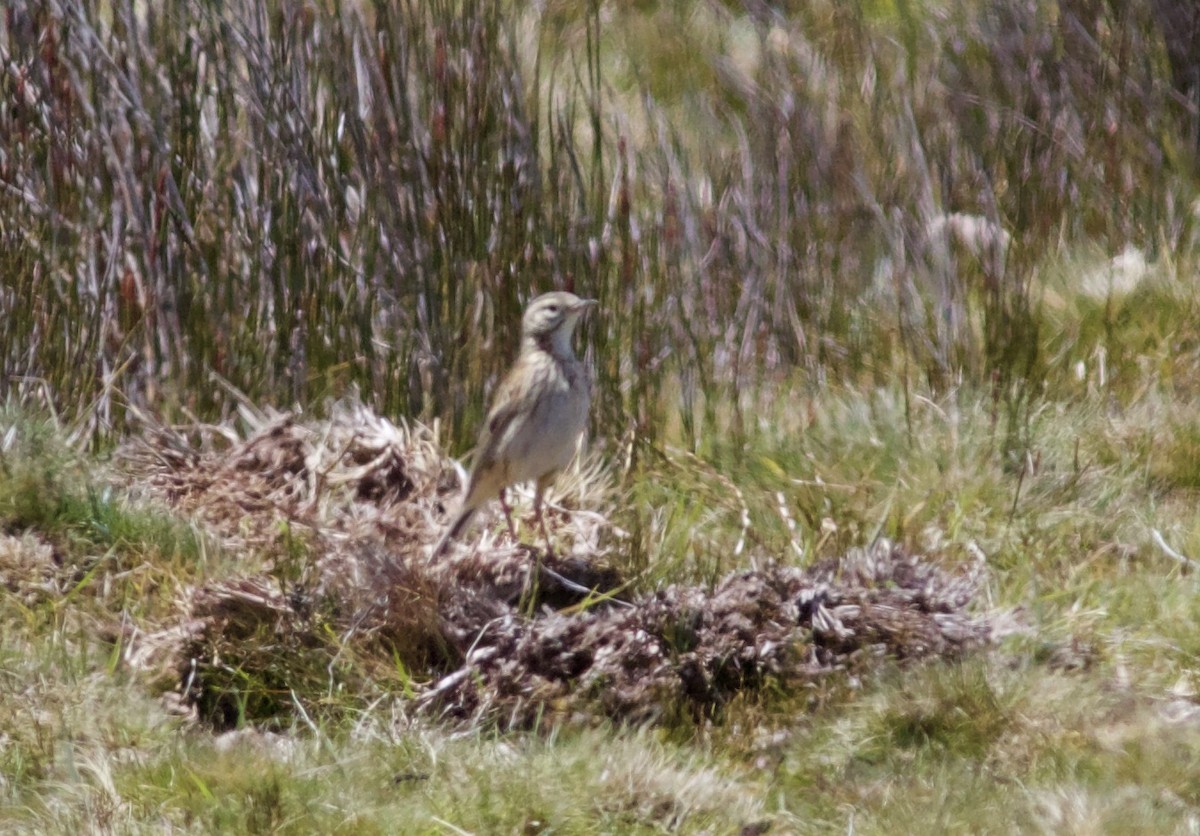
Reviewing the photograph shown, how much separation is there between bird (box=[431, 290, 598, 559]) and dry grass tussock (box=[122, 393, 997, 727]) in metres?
0.20

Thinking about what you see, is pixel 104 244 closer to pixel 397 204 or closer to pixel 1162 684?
pixel 397 204

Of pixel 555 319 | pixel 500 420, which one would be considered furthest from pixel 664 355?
pixel 500 420

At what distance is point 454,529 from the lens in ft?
15.1

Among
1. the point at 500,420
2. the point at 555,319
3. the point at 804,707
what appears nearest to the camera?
the point at 804,707

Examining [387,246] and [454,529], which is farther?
[387,246]

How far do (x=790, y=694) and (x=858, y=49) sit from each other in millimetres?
4883

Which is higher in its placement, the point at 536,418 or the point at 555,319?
the point at 555,319

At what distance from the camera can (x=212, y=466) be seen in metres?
5.05

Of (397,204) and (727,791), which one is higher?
(397,204)

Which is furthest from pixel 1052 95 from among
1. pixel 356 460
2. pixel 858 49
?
pixel 356 460

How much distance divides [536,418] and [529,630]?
67 centimetres

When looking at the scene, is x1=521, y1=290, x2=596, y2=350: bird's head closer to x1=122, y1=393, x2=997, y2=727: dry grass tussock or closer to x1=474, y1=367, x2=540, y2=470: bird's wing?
x1=474, y1=367, x2=540, y2=470: bird's wing

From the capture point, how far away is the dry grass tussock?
396cm

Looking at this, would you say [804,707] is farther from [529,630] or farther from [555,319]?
[555,319]
